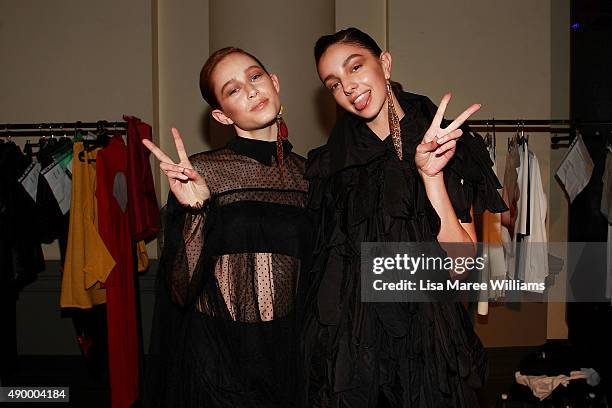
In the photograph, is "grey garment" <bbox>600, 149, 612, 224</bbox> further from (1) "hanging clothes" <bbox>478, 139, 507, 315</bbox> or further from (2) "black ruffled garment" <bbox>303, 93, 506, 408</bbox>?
(2) "black ruffled garment" <bbox>303, 93, 506, 408</bbox>

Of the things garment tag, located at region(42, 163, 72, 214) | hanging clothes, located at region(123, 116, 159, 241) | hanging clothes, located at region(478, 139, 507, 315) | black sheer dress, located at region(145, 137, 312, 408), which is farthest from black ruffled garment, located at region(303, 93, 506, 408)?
garment tag, located at region(42, 163, 72, 214)

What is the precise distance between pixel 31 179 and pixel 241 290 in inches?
69.2

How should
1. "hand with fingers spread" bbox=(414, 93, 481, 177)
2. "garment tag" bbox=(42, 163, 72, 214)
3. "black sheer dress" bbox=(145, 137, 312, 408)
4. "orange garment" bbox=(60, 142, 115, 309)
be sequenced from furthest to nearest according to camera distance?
1. "garment tag" bbox=(42, 163, 72, 214)
2. "orange garment" bbox=(60, 142, 115, 309)
3. "black sheer dress" bbox=(145, 137, 312, 408)
4. "hand with fingers spread" bbox=(414, 93, 481, 177)

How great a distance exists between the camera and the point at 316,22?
2.53 metres

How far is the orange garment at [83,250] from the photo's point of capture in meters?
2.67

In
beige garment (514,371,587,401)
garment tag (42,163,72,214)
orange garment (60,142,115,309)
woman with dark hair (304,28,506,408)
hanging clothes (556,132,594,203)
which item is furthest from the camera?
hanging clothes (556,132,594,203)

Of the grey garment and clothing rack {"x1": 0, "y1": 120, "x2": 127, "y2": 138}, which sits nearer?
the grey garment

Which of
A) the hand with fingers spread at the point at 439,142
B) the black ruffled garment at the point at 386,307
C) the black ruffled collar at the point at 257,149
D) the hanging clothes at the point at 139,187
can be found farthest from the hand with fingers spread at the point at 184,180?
the hanging clothes at the point at 139,187

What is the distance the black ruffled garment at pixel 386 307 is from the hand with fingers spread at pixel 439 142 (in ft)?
0.44

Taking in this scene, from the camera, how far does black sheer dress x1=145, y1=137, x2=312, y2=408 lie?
4.95ft

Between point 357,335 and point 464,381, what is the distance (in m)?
0.29

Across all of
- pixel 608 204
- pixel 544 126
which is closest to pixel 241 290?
pixel 608 204

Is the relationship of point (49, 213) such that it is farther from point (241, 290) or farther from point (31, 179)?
point (241, 290)

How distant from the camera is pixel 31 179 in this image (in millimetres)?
2799
